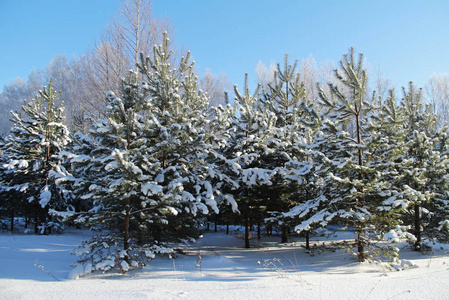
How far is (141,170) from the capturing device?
614 cm

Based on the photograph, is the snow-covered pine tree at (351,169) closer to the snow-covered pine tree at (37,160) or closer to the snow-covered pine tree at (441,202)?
the snow-covered pine tree at (441,202)

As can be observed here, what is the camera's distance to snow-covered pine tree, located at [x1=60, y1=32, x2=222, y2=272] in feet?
20.4

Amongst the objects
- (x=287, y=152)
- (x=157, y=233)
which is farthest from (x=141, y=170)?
(x=287, y=152)

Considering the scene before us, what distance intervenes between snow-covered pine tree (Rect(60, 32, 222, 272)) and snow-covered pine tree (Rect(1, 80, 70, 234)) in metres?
6.20

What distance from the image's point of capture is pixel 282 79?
483 inches

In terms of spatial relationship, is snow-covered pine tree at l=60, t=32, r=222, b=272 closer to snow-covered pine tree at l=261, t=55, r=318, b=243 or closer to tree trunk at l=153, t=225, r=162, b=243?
tree trunk at l=153, t=225, r=162, b=243

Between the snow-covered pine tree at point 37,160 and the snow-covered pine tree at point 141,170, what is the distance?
20.3 ft

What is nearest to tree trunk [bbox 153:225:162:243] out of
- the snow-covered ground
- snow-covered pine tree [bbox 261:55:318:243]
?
the snow-covered ground

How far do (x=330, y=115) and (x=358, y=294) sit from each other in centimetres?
514

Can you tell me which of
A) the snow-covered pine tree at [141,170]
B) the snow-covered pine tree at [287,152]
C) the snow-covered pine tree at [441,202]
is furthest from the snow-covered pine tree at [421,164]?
the snow-covered pine tree at [141,170]

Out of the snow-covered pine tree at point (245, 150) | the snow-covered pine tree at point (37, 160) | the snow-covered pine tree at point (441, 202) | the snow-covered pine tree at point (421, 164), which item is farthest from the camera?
the snow-covered pine tree at point (37, 160)

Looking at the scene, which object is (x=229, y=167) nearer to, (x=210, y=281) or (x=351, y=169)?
(x=351, y=169)

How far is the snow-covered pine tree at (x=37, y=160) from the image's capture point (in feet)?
41.2

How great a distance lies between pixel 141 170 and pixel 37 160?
9.69m
